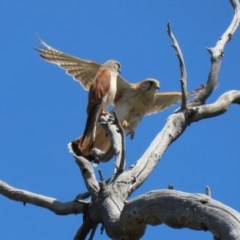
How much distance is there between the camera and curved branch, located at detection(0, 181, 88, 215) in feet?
17.6

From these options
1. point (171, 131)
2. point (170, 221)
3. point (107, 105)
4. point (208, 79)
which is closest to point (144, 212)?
point (170, 221)

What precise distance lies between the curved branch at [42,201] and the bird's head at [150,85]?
3851 millimetres

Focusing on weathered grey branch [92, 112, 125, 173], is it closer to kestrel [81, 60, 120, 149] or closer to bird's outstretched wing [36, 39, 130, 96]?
kestrel [81, 60, 120, 149]

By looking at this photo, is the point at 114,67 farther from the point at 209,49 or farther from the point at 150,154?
the point at 150,154

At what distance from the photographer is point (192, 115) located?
20.2 feet

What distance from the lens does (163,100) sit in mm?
9539

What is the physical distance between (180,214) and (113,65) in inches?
195

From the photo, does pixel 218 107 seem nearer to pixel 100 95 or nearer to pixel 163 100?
pixel 100 95

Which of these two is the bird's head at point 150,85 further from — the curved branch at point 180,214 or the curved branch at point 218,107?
the curved branch at point 180,214

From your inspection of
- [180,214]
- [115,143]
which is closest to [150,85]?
[115,143]

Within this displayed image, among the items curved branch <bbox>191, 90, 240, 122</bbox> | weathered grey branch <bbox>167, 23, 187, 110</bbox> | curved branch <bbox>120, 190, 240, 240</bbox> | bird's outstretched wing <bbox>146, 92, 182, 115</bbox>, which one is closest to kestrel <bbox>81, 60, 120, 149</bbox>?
bird's outstretched wing <bbox>146, 92, 182, 115</bbox>

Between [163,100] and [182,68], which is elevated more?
[163,100]

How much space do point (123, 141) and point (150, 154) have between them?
54 centimetres

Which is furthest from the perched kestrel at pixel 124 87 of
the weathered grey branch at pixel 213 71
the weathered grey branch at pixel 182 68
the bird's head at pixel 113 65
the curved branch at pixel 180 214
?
the curved branch at pixel 180 214
